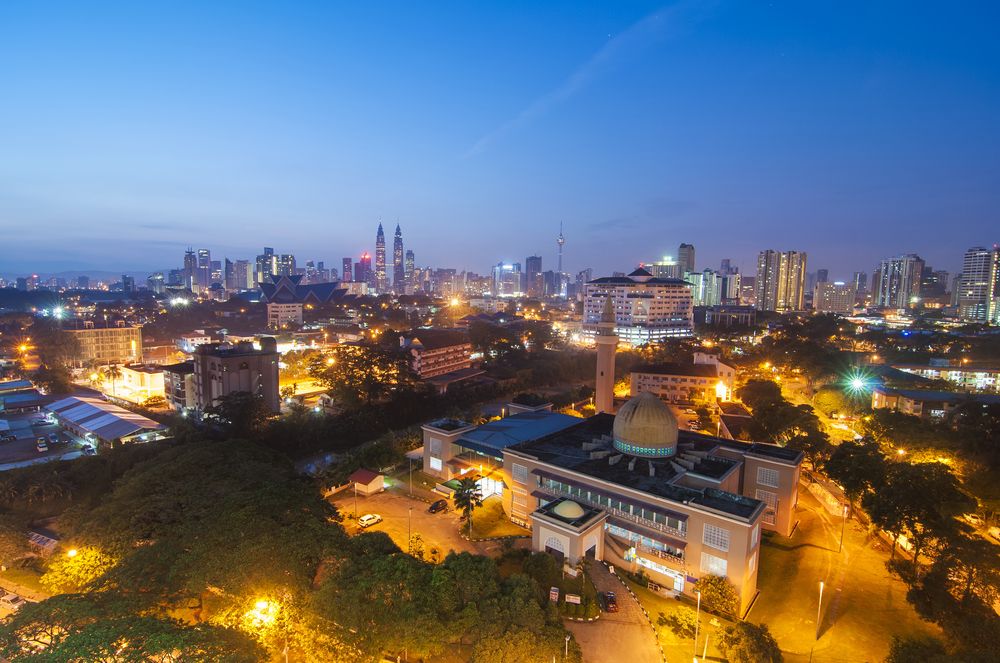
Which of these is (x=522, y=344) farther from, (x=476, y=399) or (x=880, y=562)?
(x=880, y=562)

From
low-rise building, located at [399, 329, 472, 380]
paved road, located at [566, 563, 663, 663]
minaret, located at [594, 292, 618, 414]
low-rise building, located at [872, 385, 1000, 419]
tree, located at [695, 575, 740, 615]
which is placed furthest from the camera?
low-rise building, located at [399, 329, 472, 380]

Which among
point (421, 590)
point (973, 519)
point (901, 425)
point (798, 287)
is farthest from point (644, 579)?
point (798, 287)

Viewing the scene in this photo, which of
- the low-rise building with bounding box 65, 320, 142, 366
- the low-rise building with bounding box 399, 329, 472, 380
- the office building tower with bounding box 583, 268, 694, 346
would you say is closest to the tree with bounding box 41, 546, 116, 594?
the low-rise building with bounding box 399, 329, 472, 380

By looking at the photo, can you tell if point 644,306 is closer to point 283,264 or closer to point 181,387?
point 181,387

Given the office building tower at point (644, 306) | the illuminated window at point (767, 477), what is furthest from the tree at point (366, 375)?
the office building tower at point (644, 306)

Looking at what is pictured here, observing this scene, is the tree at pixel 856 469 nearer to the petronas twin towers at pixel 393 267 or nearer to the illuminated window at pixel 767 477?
the illuminated window at pixel 767 477

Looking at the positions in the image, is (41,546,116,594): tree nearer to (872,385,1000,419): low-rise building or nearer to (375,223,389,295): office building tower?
(872,385,1000,419): low-rise building

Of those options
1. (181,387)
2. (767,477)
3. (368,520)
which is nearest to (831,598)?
(767,477)
